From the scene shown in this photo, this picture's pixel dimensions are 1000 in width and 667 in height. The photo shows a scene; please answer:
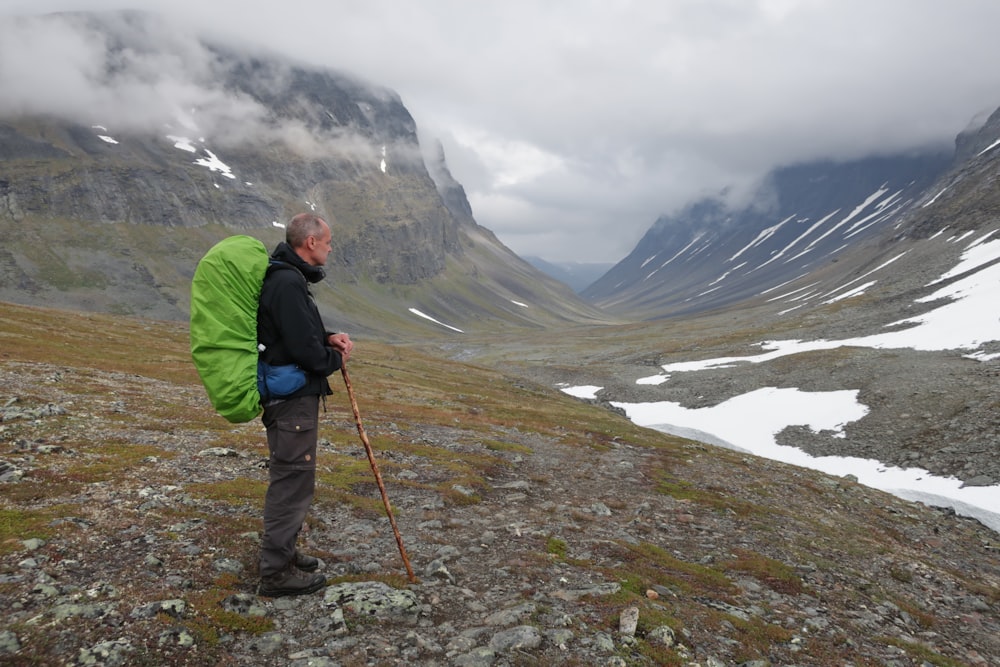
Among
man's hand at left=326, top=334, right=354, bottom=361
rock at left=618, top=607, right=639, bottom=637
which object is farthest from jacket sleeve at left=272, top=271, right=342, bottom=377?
rock at left=618, top=607, right=639, bottom=637

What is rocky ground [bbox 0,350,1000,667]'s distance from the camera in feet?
23.8

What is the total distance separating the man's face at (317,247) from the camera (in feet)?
27.1

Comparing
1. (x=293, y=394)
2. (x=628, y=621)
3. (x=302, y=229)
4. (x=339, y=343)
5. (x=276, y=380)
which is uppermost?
(x=302, y=229)

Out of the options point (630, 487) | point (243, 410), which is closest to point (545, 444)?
point (630, 487)

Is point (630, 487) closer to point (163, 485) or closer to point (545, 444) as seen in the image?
point (545, 444)

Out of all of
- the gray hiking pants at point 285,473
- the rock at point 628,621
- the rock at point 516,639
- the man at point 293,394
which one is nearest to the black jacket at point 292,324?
the man at point 293,394

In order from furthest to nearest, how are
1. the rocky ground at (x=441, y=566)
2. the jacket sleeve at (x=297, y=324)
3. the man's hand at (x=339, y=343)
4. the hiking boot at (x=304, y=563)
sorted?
the hiking boot at (x=304, y=563) → the man's hand at (x=339, y=343) → the jacket sleeve at (x=297, y=324) → the rocky ground at (x=441, y=566)

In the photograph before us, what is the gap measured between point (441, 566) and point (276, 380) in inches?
194

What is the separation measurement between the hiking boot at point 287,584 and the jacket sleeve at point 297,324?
3.28 meters

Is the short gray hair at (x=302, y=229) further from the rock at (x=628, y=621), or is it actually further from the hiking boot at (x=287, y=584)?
the rock at (x=628, y=621)

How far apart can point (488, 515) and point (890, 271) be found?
16325 centimetres

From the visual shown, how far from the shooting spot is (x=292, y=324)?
7.59 metres

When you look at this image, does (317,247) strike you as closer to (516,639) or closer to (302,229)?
(302,229)

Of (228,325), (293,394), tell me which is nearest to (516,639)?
(293,394)
